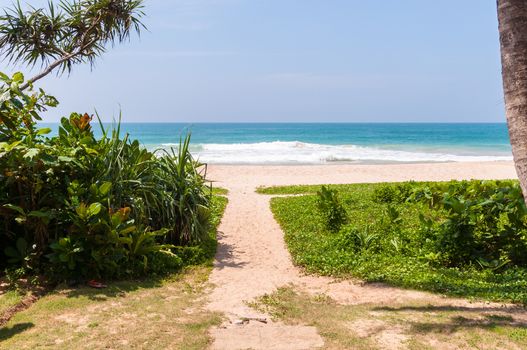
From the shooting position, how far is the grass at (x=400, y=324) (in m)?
4.00

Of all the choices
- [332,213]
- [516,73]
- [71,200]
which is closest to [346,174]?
[332,213]

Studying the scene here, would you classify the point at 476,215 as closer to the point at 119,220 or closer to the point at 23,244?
the point at 119,220

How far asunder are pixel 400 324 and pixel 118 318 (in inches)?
107

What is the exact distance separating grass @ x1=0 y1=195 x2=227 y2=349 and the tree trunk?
9.62 ft

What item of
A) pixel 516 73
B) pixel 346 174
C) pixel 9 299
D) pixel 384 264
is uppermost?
pixel 516 73

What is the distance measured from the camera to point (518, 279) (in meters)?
5.90

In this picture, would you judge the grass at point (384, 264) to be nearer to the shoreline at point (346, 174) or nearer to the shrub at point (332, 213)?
the shrub at point (332, 213)

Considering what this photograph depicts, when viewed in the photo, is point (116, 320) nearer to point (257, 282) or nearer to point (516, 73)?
point (257, 282)

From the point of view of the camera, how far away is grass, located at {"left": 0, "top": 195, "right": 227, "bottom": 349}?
404cm

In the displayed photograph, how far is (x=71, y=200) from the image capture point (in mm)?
5840

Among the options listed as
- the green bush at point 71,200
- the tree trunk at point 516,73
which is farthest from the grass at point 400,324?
the green bush at point 71,200

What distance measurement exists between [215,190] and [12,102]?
9888 mm

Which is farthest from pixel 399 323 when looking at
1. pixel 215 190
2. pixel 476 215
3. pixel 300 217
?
pixel 215 190

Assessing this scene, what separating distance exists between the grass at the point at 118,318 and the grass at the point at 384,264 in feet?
6.74
